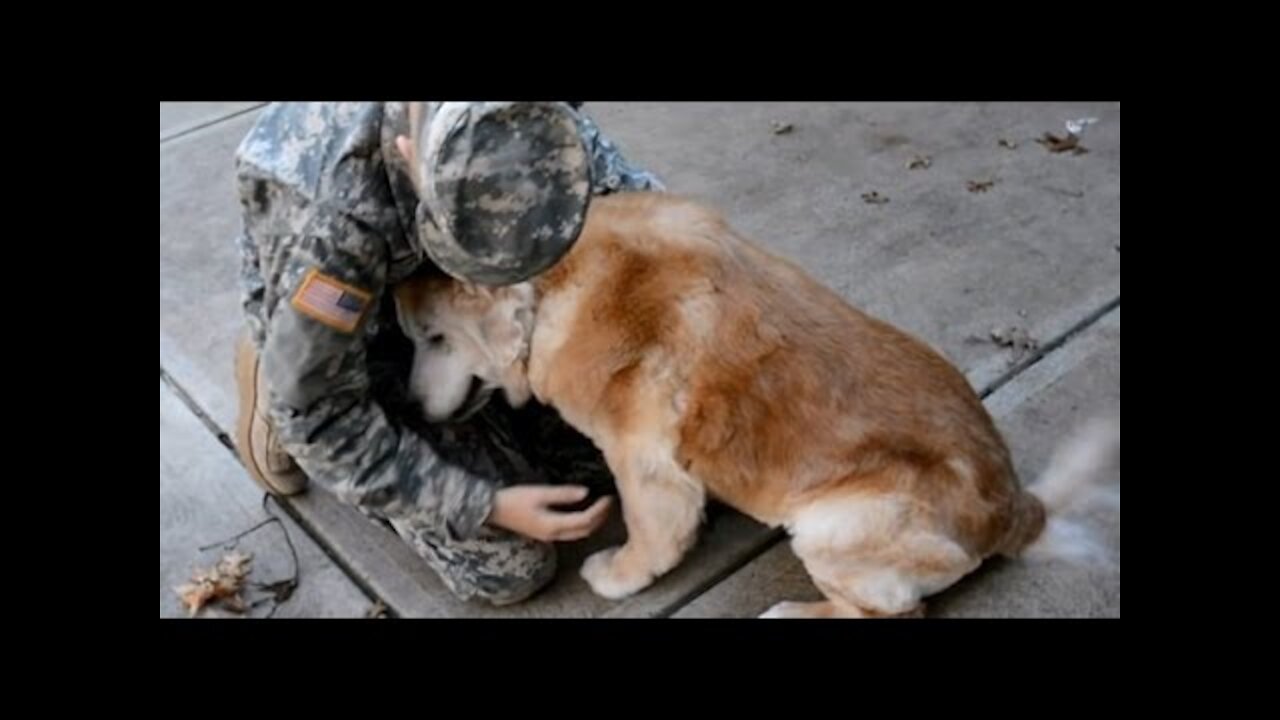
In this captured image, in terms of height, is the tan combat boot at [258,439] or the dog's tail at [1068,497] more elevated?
the dog's tail at [1068,497]

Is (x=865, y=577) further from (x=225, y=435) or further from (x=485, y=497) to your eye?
(x=225, y=435)

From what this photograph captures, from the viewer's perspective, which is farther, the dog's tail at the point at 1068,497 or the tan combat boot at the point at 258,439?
the tan combat boot at the point at 258,439

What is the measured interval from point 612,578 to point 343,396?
785mm

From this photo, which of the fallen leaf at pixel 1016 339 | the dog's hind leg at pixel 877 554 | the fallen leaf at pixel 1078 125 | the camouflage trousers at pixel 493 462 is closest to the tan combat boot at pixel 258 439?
the camouflage trousers at pixel 493 462

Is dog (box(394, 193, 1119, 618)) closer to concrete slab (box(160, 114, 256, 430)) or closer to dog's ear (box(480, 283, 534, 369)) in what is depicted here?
dog's ear (box(480, 283, 534, 369))

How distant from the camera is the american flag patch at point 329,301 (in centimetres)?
218

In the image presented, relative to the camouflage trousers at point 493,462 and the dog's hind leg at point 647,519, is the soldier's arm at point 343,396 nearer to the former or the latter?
the camouflage trousers at point 493,462

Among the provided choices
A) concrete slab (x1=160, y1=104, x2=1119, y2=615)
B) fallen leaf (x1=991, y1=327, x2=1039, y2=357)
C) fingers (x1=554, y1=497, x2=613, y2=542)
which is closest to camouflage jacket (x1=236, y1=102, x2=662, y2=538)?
Answer: fingers (x1=554, y1=497, x2=613, y2=542)

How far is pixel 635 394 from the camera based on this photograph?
8.17 ft

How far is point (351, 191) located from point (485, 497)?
786 millimetres

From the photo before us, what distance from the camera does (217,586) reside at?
2723mm

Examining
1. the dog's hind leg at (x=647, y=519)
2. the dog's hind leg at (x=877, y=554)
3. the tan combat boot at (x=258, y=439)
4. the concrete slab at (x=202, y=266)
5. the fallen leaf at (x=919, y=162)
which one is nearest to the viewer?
the dog's hind leg at (x=877, y=554)

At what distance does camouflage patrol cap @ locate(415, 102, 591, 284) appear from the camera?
1.91 meters

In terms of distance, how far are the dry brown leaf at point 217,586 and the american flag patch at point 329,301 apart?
88 centimetres
